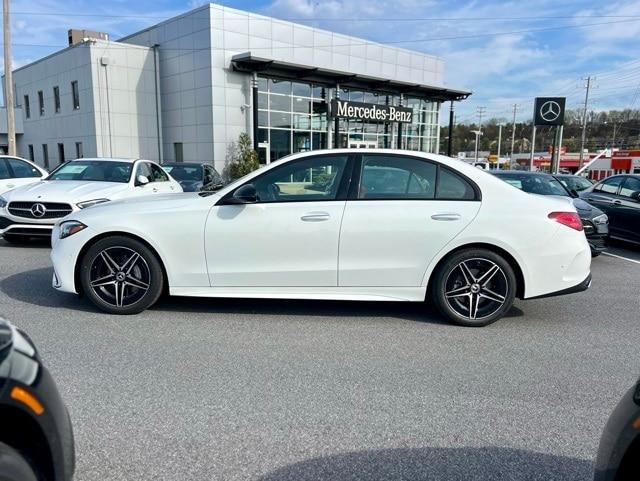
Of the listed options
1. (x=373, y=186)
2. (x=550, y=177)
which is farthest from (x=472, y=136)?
(x=373, y=186)

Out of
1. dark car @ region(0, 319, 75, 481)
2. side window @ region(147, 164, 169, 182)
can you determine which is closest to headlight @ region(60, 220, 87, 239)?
dark car @ region(0, 319, 75, 481)

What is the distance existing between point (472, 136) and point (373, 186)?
113m

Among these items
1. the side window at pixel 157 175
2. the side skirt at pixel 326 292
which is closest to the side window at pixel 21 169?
the side window at pixel 157 175

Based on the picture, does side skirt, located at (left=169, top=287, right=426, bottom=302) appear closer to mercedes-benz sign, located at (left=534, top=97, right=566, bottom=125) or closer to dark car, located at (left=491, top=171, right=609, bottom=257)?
dark car, located at (left=491, top=171, right=609, bottom=257)

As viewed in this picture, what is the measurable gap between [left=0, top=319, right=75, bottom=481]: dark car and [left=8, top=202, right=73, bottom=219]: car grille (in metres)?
6.81

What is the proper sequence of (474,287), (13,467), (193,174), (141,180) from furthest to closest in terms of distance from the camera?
(193,174) → (141,180) → (474,287) → (13,467)

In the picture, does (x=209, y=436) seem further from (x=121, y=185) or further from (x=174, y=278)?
(x=121, y=185)

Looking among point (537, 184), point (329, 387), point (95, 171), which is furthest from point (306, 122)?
point (329, 387)

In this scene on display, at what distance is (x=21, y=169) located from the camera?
1084cm

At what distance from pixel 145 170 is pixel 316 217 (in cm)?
646

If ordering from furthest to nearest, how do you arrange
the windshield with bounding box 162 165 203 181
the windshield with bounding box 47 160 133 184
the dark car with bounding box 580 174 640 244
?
1. the windshield with bounding box 162 165 203 181
2. the dark car with bounding box 580 174 640 244
3. the windshield with bounding box 47 160 133 184

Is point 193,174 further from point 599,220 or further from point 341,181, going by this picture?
point 599,220

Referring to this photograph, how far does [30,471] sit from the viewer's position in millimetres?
1674

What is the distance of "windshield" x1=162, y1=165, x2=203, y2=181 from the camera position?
13.7m
